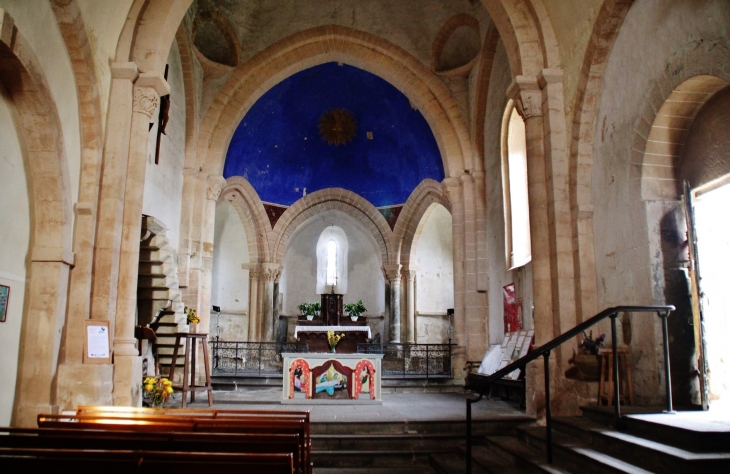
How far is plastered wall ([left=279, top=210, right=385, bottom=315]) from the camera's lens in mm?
21375

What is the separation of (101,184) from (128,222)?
2.01ft

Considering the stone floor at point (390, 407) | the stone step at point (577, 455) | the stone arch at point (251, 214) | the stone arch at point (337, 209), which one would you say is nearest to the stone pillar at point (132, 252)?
the stone floor at point (390, 407)

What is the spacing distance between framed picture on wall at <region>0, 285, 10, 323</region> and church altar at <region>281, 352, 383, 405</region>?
14.7 feet

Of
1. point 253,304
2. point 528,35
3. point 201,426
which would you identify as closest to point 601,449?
point 201,426

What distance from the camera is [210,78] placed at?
14.5 m

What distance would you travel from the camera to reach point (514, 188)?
471 inches

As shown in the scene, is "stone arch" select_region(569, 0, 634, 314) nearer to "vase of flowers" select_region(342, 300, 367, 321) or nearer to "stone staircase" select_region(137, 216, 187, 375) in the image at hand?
"stone staircase" select_region(137, 216, 187, 375)

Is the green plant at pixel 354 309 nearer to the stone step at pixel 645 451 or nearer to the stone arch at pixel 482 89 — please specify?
the stone arch at pixel 482 89

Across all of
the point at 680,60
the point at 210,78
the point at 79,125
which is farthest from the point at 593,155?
the point at 210,78

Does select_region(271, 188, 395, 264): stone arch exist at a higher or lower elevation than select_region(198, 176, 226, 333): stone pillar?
higher

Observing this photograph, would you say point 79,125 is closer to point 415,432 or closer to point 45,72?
point 45,72

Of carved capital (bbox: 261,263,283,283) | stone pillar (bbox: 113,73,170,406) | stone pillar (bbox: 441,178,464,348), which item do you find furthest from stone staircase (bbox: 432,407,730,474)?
carved capital (bbox: 261,263,283,283)

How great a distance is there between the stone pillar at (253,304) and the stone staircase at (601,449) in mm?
11914

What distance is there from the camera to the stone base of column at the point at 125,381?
7625 mm
